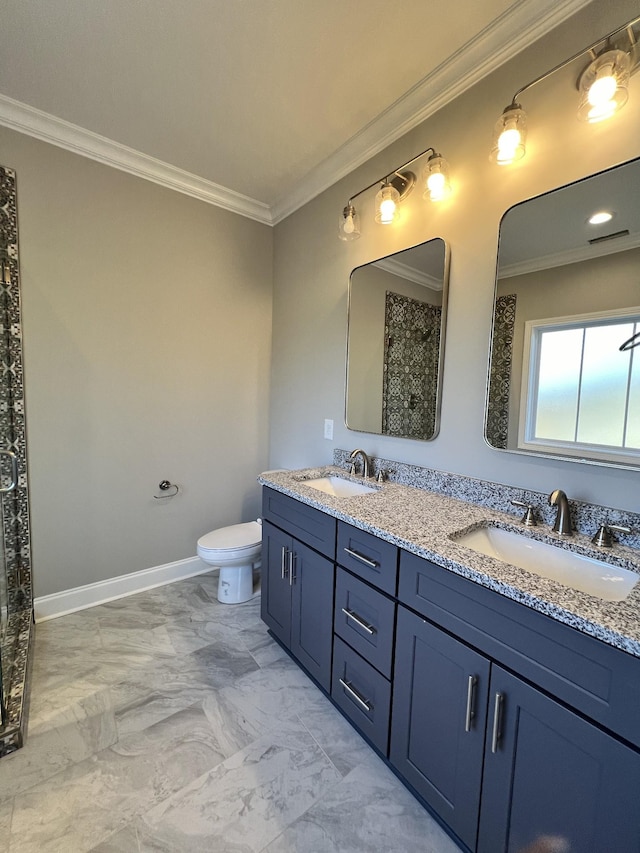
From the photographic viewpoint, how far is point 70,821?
1.13 meters

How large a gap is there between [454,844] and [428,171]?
2.38 m

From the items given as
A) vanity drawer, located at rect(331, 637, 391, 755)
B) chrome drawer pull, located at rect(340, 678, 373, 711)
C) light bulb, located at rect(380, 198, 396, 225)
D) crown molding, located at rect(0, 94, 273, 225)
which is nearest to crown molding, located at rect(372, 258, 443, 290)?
light bulb, located at rect(380, 198, 396, 225)

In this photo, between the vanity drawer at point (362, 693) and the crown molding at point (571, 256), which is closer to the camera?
the crown molding at point (571, 256)

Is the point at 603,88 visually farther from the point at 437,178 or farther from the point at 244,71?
the point at 244,71

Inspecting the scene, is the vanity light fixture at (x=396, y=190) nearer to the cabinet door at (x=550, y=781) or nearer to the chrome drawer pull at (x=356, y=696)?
the cabinet door at (x=550, y=781)

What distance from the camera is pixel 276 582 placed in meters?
1.84

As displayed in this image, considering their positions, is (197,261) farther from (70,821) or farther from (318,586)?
(70,821)

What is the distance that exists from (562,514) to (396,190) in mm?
1582

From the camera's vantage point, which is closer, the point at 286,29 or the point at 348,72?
the point at 286,29

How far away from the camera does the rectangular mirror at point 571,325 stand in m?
1.13

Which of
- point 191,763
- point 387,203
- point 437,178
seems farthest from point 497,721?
point 387,203

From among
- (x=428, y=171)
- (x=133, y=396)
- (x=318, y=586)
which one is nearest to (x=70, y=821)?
(x=318, y=586)

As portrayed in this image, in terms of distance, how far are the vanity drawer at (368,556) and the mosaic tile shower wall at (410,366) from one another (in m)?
0.64

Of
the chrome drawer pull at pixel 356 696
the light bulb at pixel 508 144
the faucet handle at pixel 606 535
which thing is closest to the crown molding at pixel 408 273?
the light bulb at pixel 508 144
